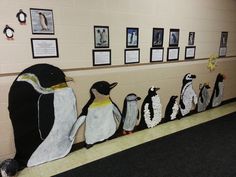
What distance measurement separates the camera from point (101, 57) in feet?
8.78

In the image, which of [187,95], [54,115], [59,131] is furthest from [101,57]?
[187,95]

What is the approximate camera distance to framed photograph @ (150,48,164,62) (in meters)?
3.13

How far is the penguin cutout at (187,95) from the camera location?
3674 millimetres

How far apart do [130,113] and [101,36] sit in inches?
46.9

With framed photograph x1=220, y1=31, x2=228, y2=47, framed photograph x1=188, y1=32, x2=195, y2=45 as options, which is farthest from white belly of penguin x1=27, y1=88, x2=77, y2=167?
framed photograph x1=220, y1=31, x2=228, y2=47

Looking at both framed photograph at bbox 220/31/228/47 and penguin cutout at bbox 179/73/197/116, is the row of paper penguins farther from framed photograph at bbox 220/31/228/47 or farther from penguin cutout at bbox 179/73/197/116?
framed photograph at bbox 220/31/228/47

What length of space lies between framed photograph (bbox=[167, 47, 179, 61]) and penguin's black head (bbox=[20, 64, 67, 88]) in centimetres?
172

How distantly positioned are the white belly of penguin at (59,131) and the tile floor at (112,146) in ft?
0.27

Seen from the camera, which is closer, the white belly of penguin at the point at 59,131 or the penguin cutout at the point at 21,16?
the penguin cutout at the point at 21,16

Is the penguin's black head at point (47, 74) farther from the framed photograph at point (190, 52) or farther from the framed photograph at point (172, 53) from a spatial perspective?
the framed photograph at point (190, 52)

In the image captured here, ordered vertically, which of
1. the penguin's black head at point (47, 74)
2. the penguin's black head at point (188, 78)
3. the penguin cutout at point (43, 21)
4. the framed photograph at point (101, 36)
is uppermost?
the penguin cutout at point (43, 21)

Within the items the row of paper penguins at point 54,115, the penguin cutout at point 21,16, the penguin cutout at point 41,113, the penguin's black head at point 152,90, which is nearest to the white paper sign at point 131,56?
the row of paper penguins at point 54,115

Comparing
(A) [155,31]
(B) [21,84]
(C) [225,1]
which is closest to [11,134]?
(B) [21,84]

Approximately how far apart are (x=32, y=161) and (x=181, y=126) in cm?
228
